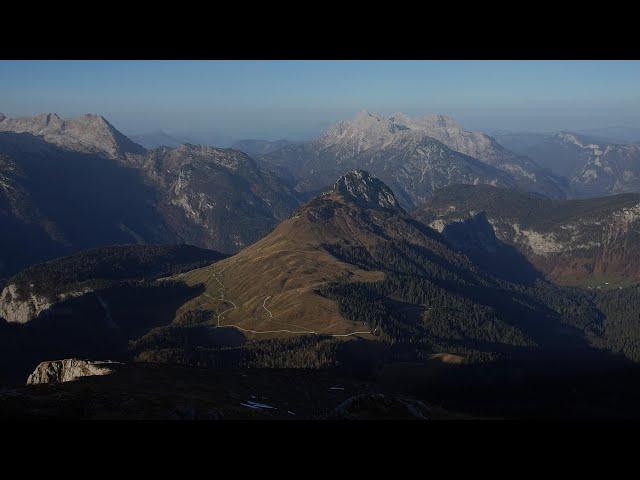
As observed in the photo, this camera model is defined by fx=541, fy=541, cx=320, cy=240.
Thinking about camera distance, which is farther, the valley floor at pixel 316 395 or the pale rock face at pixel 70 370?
the pale rock face at pixel 70 370

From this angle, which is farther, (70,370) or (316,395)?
(70,370)

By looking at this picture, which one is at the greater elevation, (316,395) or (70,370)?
(70,370)

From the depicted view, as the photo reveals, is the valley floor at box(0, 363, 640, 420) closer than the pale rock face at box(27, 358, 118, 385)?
Yes

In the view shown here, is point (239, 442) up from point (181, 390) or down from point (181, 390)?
up

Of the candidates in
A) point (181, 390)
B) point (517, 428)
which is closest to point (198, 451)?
point (517, 428)
